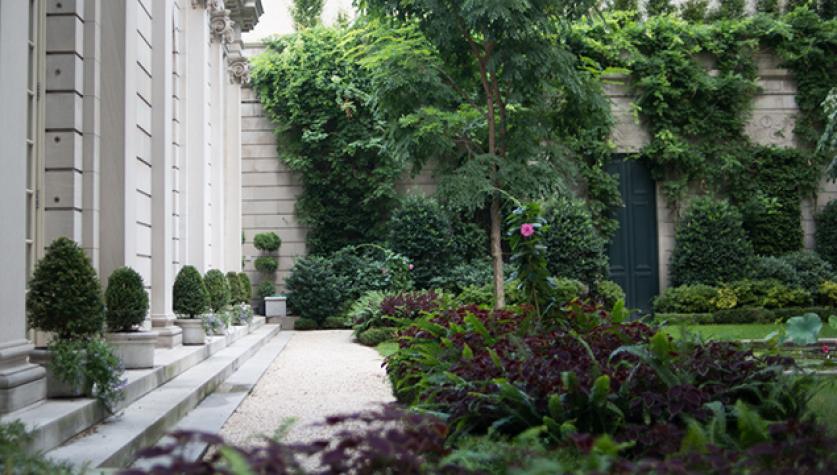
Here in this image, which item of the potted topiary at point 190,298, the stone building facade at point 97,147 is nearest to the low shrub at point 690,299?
the stone building facade at point 97,147

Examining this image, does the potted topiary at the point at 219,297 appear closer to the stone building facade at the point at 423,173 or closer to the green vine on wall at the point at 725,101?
the stone building facade at the point at 423,173

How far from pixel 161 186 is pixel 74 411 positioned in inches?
184

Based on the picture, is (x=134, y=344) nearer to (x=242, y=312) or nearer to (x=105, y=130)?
(x=105, y=130)

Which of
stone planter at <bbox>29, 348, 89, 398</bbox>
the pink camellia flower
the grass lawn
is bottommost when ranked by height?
the grass lawn

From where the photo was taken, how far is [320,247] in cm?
1934

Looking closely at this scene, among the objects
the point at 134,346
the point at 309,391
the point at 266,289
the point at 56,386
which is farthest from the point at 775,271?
the point at 56,386

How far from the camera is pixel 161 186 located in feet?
31.4

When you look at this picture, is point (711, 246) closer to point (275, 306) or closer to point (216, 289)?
point (275, 306)

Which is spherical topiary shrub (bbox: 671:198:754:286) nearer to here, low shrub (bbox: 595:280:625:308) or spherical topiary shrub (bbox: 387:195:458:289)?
low shrub (bbox: 595:280:625:308)

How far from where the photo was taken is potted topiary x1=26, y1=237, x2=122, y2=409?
5816 millimetres

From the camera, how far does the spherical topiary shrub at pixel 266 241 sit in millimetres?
19078

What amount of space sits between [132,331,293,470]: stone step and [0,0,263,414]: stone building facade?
102 cm

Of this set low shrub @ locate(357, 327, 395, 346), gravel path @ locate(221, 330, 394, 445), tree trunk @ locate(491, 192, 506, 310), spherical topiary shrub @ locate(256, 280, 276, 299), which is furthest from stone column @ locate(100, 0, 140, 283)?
spherical topiary shrub @ locate(256, 280, 276, 299)

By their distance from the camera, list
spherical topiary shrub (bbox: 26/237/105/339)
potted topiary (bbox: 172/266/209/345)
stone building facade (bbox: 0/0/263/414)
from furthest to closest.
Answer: potted topiary (bbox: 172/266/209/345) → spherical topiary shrub (bbox: 26/237/105/339) → stone building facade (bbox: 0/0/263/414)
